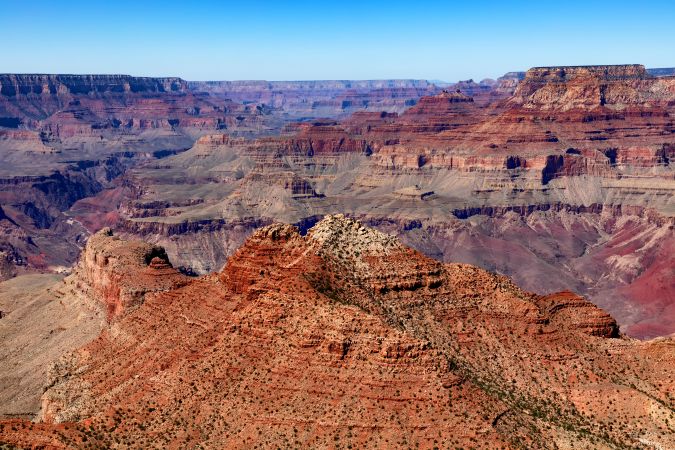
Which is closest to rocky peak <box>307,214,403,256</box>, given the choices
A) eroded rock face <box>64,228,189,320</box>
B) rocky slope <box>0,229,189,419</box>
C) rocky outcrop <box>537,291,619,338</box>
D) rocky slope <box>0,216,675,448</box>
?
rocky slope <box>0,216,675,448</box>

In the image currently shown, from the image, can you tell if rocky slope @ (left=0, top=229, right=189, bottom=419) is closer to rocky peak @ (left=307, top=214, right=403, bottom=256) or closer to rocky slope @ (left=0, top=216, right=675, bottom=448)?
rocky slope @ (left=0, top=216, right=675, bottom=448)

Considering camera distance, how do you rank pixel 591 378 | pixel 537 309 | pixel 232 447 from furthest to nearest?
pixel 537 309 < pixel 591 378 < pixel 232 447

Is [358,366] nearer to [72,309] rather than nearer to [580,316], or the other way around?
[580,316]

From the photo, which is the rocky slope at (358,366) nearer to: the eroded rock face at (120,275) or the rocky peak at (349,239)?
the rocky peak at (349,239)

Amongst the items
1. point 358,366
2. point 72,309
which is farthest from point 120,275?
point 358,366

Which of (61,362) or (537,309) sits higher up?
(537,309)

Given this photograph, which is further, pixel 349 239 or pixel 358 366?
pixel 349 239

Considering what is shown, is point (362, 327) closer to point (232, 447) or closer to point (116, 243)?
point (232, 447)

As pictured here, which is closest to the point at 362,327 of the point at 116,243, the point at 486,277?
the point at 486,277

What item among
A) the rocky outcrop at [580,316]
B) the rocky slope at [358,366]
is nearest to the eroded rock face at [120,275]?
the rocky slope at [358,366]
